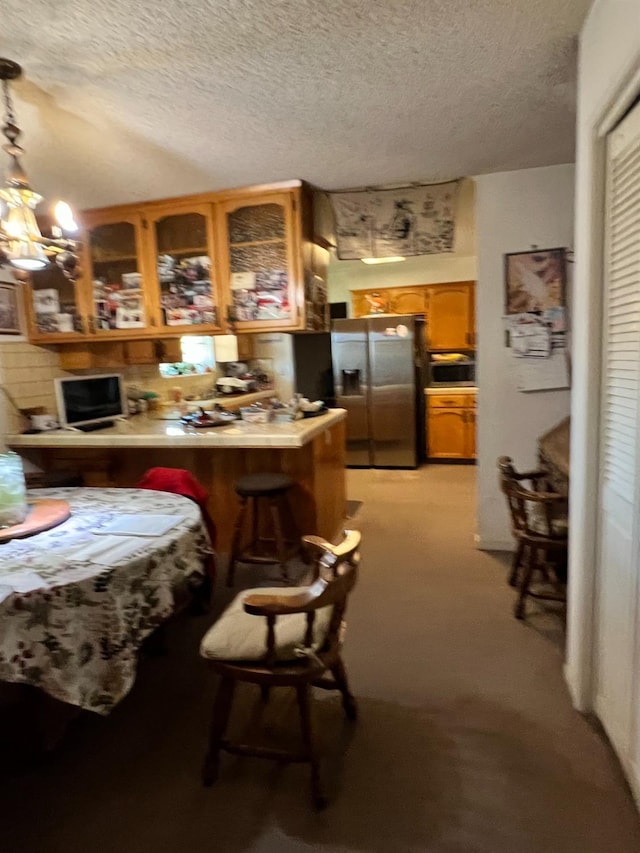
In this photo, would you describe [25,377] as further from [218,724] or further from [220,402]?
[218,724]

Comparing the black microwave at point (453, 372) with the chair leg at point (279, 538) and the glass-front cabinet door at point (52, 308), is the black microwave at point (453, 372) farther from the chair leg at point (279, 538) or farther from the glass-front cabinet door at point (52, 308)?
the glass-front cabinet door at point (52, 308)

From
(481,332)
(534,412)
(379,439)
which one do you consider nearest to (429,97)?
(481,332)

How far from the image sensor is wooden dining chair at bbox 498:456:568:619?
2564mm

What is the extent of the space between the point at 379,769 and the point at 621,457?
1264 mm

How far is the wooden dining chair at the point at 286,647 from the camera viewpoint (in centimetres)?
157

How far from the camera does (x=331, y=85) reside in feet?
6.82

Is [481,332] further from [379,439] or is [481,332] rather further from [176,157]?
[379,439]

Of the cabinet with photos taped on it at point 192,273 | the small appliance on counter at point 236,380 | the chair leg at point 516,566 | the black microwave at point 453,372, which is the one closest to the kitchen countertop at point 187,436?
the cabinet with photos taped on it at point 192,273

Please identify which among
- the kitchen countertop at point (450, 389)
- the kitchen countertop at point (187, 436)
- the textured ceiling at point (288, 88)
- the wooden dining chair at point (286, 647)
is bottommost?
the wooden dining chair at point (286, 647)

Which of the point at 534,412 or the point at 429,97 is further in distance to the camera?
the point at 534,412

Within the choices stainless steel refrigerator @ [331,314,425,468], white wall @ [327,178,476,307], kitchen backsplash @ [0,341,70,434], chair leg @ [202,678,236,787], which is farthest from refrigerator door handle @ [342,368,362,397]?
chair leg @ [202,678,236,787]

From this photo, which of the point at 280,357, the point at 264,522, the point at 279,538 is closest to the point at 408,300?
the point at 280,357

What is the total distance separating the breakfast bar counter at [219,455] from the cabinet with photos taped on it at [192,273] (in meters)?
0.69

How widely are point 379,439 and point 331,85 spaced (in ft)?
14.5
